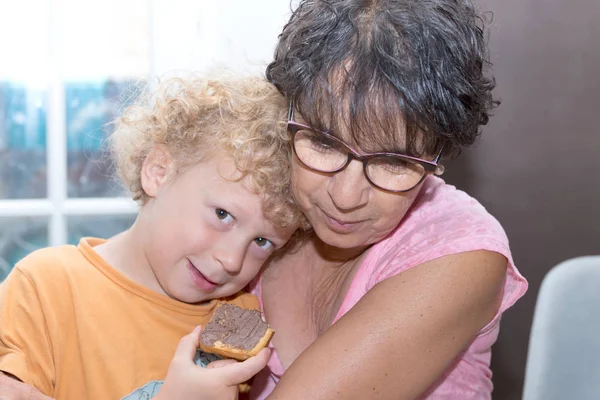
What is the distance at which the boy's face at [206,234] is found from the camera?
151 cm

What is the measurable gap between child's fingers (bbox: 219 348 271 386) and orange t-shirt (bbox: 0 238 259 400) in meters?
0.24

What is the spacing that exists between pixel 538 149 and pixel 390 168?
1.81 m

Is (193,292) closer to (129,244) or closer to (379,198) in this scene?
(129,244)

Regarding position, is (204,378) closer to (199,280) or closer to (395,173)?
(199,280)

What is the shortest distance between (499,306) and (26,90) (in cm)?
270

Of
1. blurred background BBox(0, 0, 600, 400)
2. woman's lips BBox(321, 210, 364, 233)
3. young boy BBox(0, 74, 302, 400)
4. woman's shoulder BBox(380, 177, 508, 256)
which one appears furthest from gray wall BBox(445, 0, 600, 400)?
woman's lips BBox(321, 210, 364, 233)

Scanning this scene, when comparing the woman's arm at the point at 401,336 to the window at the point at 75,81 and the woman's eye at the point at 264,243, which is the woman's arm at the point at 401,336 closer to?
the woman's eye at the point at 264,243

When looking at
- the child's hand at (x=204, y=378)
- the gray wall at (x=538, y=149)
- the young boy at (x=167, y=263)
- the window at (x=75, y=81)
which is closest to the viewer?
the child's hand at (x=204, y=378)

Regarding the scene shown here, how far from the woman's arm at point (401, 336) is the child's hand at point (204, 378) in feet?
0.45

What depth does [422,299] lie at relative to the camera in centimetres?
125

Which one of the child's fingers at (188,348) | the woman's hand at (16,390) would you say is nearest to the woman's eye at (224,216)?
the child's fingers at (188,348)

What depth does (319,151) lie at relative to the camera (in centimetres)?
131

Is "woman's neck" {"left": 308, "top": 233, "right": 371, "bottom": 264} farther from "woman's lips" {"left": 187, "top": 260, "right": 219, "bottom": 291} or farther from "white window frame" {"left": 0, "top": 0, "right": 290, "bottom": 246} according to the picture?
"white window frame" {"left": 0, "top": 0, "right": 290, "bottom": 246}

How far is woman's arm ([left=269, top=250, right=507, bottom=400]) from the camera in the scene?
1205 millimetres
